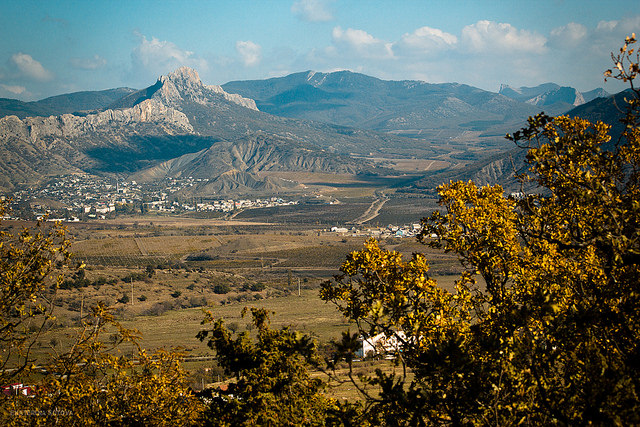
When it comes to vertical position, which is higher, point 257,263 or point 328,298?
point 328,298

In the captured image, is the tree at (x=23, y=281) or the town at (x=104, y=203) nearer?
the tree at (x=23, y=281)

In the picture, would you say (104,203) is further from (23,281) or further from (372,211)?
(23,281)

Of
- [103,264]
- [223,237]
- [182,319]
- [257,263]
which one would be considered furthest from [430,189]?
[182,319]

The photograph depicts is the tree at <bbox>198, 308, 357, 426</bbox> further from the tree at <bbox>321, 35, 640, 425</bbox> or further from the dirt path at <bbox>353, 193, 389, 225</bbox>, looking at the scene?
the dirt path at <bbox>353, 193, 389, 225</bbox>

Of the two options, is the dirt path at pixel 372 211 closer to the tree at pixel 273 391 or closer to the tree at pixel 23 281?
the tree at pixel 273 391

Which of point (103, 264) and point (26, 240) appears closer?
point (26, 240)

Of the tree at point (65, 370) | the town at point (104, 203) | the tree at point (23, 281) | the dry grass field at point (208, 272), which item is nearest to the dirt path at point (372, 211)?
the dry grass field at point (208, 272)

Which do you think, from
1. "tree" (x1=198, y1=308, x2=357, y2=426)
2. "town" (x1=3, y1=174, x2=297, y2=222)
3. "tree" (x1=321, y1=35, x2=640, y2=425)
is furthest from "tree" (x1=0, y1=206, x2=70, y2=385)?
"town" (x1=3, y1=174, x2=297, y2=222)

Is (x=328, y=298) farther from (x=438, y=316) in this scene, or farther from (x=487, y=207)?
(x=487, y=207)

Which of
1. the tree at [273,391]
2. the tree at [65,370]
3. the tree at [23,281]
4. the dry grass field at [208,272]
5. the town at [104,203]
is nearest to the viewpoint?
the tree at [273,391]
